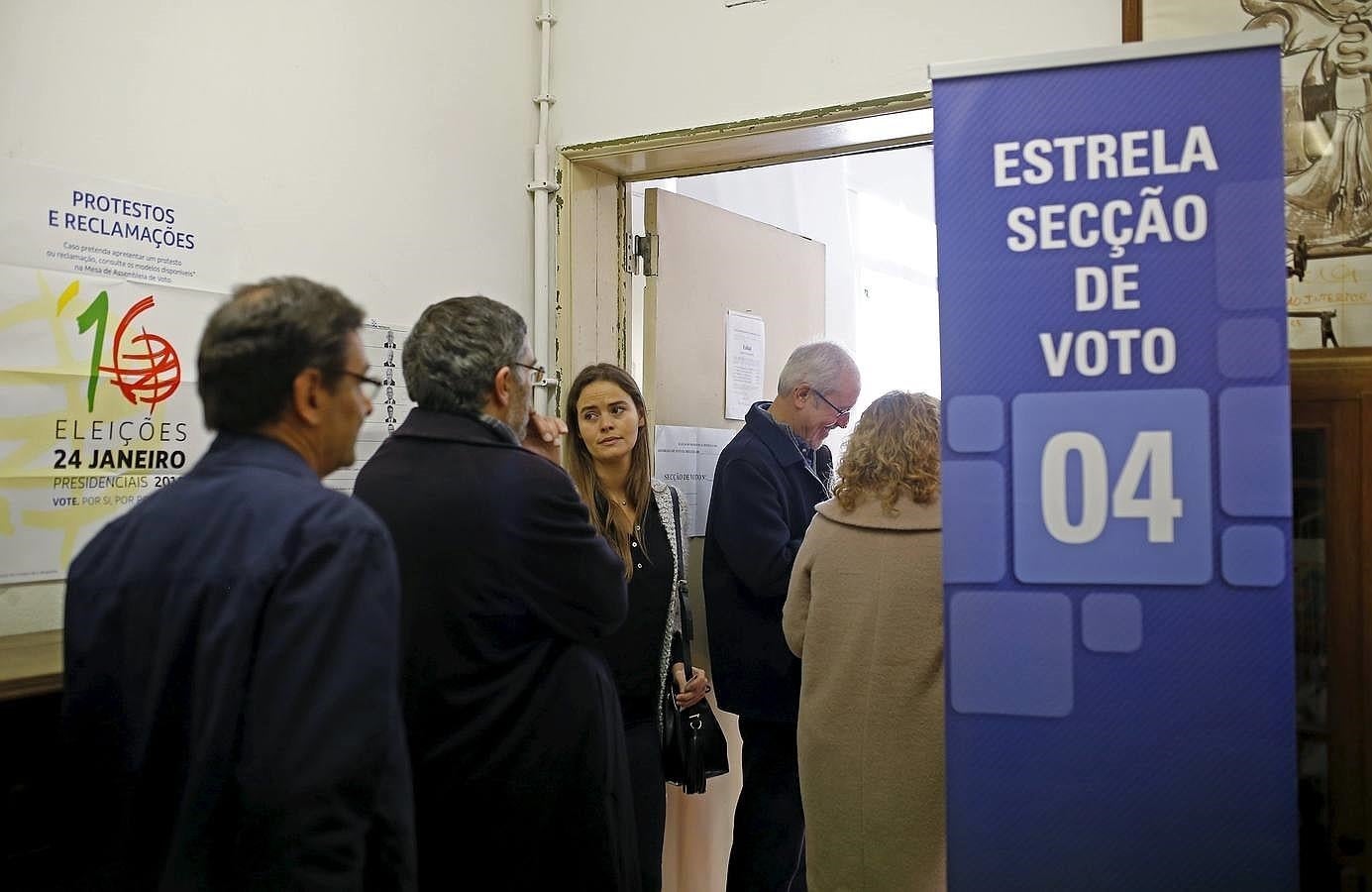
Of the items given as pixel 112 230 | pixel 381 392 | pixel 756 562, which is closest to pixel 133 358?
pixel 112 230

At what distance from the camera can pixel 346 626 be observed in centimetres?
111

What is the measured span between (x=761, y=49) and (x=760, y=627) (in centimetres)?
140

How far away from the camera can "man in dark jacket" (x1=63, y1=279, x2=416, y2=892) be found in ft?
3.57

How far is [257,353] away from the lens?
46.6 inches

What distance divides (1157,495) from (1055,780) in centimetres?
42

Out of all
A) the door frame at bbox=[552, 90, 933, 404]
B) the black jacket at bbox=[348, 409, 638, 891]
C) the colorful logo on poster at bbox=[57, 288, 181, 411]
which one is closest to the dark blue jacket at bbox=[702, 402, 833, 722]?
the door frame at bbox=[552, 90, 933, 404]

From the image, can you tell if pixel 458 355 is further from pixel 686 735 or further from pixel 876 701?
pixel 686 735

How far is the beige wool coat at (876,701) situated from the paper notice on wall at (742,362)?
120 centimetres

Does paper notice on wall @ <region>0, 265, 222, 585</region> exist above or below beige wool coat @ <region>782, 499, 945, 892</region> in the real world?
above

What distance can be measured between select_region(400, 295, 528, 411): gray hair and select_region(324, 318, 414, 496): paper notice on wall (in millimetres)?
731

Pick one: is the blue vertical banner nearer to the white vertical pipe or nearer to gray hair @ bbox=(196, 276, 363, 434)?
gray hair @ bbox=(196, 276, 363, 434)

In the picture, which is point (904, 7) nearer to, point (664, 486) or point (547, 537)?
point (664, 486)

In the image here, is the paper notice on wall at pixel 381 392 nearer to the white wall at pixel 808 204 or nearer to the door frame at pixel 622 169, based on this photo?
the door frame at pixel 622 169

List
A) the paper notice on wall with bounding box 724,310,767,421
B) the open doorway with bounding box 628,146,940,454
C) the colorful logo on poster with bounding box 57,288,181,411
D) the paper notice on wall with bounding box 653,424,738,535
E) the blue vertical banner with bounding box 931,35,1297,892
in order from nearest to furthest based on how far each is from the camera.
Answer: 1. the blue vertical banner with bounding box 931,35,1297,892
2. the colorful logo on poster with bounding box 57,288,181,411
3. the paper notice on wall with bounding box 653,424,738,535
4. the paper notice on wall with bounding box 724,310,767,421
5. the open doorway with bounding box 628,146,940,454
